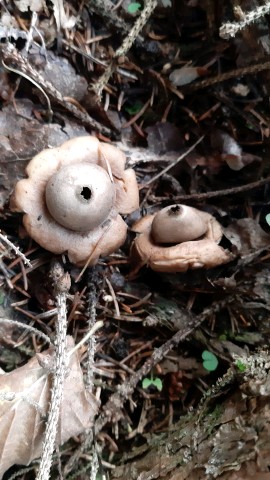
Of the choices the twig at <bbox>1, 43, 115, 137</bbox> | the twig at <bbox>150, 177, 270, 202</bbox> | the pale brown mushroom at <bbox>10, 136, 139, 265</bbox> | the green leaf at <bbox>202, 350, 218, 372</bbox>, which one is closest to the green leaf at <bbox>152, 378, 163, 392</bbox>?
the green leaf at <bbox>202, 350, 218, 372</bbox>

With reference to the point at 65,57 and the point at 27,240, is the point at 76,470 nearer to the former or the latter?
the point at 27,240

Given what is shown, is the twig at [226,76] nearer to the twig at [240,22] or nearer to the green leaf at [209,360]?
the twig at [240,22]

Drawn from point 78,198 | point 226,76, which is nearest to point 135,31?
point 226,76

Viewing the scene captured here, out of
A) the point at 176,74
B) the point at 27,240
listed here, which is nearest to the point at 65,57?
the point at 176,74

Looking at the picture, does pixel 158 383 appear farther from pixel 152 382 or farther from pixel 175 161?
pixel 175 161

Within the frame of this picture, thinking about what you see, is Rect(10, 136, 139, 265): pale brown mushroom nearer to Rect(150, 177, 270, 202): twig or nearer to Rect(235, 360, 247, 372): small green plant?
Rect(150, 177, 270, 202): twig

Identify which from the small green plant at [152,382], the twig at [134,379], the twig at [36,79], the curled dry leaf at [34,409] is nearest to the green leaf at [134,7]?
the twig at [36,79]
